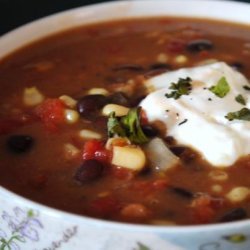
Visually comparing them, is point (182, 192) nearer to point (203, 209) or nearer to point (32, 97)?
point (203, 209)

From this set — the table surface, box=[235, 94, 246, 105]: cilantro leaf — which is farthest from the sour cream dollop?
the table surface

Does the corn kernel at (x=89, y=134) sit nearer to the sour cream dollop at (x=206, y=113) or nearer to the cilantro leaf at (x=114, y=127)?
the cilantro leaf at (x=114, y=127)

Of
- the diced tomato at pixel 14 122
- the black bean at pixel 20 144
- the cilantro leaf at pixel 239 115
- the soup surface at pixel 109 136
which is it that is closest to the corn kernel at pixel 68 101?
the soup surface at pixel 109 136

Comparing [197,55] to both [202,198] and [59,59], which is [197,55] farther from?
[202,198]

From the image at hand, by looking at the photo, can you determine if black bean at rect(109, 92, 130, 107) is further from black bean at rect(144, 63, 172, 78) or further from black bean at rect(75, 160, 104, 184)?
black bean at rect(75, 160, 104, 184)

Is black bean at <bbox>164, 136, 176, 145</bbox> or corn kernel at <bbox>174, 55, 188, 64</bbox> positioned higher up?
black bean at <bbox>164, 136, 176, 145</bbox>

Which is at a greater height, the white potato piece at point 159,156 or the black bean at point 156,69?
the white potato piece at point 159,156

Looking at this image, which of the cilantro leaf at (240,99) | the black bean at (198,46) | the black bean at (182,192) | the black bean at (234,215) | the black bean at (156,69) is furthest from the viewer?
the black bean at (198,46)
